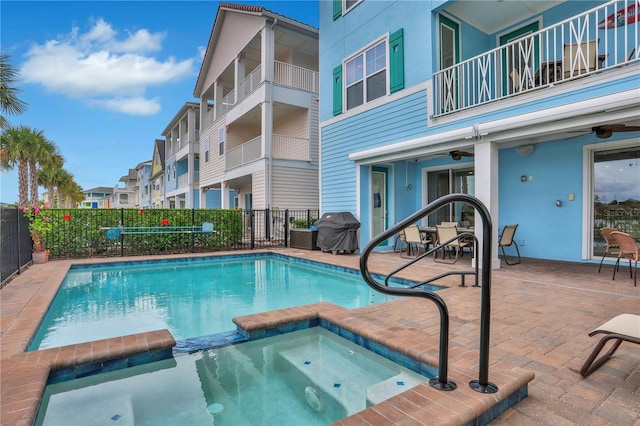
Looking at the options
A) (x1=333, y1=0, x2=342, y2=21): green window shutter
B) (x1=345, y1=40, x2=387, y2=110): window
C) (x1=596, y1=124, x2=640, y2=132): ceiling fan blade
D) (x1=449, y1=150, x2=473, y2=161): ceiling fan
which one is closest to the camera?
(x1=596, y1=124, x2=640, y2=132): ceiling fan blade

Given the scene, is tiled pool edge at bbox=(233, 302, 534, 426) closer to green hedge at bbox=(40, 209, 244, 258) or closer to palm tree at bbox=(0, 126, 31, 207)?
green hedge at bbox=(40, 209, 244, 258)

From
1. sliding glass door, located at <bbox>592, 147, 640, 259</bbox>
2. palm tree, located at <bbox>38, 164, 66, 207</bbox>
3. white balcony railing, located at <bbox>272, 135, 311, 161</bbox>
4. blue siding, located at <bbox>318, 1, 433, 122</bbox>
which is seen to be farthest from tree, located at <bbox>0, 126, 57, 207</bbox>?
sliding glass door, located at <bbox>592, 147, 640, 259</bbox>

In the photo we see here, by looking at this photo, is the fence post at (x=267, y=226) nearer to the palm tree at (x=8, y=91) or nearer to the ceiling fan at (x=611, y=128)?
the palm tree at (x=8, y=91)

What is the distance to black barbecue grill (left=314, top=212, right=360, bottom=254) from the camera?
31.4 ft

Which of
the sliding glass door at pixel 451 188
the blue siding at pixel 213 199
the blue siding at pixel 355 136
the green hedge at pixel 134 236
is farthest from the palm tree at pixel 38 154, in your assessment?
the sliding glass door at pixel 451 188

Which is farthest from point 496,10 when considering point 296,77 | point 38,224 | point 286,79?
point 38,224

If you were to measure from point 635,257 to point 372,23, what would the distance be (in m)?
7.93

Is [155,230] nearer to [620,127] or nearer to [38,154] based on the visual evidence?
[620,127]

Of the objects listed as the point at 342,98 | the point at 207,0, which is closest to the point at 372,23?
the point at 342,98

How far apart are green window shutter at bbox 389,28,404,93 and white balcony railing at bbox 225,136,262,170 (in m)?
6.92

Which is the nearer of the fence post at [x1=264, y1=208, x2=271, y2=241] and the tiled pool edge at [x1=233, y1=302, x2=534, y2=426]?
the tiled pool edge at [x1=233, y1=302, x2=534, y2=426]

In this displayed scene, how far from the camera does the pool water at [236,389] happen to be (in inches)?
95.0

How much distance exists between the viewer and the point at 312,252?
412 inches

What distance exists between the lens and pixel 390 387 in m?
2.71
